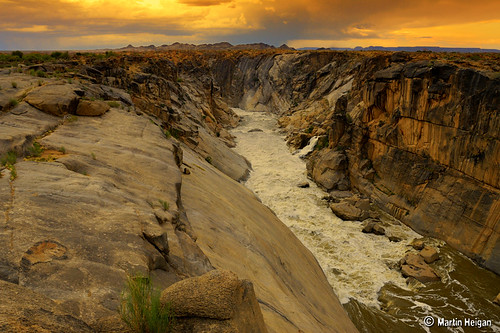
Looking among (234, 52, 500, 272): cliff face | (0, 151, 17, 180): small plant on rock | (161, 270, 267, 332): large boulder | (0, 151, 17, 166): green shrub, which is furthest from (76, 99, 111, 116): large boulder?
(234, 52, 500, 272): cliff face

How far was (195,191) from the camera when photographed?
12.8 m

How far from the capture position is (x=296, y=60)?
200 feet

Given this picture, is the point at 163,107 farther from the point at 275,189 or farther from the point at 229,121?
the point at 229,121

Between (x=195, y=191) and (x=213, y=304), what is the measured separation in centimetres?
892

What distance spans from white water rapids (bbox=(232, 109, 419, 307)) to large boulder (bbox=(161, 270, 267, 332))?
11491mm

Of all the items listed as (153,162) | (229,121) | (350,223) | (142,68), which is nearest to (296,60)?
(229,121)

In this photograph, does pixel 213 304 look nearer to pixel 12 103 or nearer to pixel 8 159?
pixel 8 159

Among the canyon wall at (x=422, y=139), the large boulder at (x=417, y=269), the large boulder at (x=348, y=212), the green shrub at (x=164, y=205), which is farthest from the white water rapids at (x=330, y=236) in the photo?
the green shrub at (x=164, y=205)

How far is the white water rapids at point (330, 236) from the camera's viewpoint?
1547 centimetres

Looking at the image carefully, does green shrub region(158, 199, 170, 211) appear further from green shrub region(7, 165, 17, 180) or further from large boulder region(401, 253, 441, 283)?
large boulder region(401, 253, 441, 283)

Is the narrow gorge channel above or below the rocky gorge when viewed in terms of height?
below

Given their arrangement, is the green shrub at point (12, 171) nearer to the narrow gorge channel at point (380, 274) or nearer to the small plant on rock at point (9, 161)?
the small plant on rock at point (9, 161)

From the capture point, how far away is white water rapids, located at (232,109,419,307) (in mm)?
15469

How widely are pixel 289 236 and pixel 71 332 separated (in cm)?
1279
